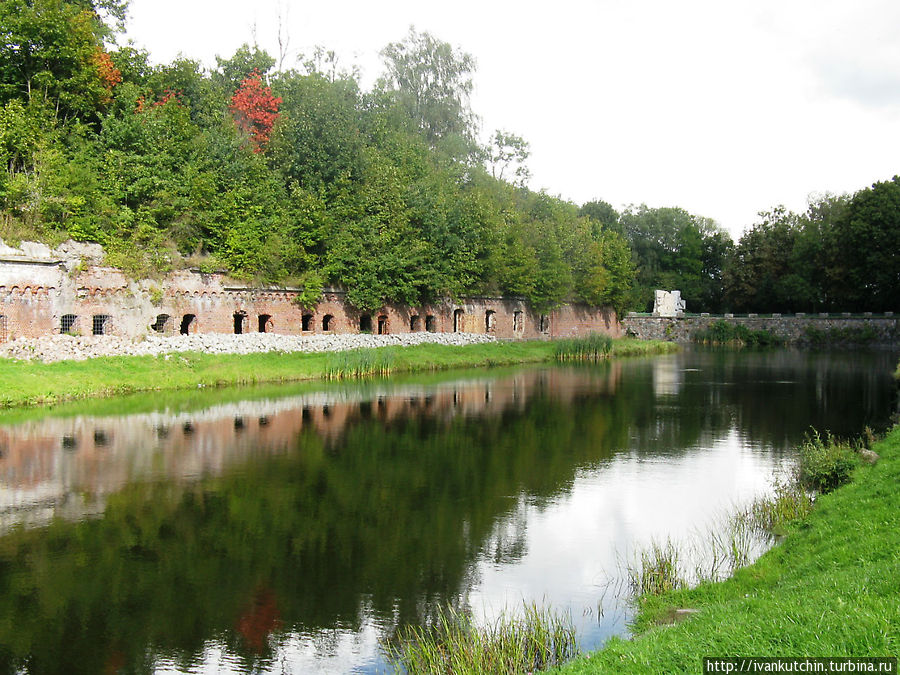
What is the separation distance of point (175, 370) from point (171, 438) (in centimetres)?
1059

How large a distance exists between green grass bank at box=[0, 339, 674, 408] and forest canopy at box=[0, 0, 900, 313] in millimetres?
5047

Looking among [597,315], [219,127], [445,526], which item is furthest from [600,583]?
[597,315]

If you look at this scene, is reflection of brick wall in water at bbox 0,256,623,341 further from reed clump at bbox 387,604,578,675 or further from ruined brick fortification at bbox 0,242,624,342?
reed clump at bbox 387,604,578,675

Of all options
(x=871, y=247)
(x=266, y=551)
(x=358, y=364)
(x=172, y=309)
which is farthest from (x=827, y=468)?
(x=871, y=247)

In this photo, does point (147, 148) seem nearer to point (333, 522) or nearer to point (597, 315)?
point (333, 522)

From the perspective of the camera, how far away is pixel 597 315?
211 ft

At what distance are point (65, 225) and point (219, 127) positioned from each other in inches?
516

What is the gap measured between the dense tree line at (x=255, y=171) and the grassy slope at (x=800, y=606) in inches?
1143

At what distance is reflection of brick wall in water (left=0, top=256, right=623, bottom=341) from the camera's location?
28.3m

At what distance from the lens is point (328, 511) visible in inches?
517

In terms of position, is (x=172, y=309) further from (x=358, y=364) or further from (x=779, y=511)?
(x=779, y=511)

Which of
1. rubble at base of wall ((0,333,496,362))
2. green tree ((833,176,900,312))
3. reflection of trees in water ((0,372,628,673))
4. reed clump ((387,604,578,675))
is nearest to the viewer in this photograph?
reed clump ((387,604,578,675))

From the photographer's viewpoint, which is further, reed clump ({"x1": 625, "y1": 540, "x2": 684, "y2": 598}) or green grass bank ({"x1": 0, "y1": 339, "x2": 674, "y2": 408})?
green grass bank ({"x1": 0, "y1": 339, "x2": 674, "y2": 408})

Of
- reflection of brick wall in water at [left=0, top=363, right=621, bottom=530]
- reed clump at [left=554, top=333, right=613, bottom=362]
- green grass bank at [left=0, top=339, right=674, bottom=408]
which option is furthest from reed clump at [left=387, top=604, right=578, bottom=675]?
reed clump at [left=554, top=333, right=613, bottom=362]
